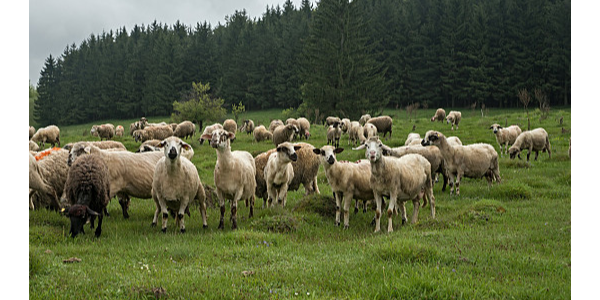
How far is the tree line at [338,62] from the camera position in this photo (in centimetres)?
5391

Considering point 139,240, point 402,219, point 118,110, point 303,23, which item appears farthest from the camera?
point 118,110

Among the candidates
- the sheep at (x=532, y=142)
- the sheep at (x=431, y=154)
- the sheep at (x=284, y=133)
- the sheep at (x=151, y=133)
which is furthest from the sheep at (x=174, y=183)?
the sheep at (x=151, y=133)

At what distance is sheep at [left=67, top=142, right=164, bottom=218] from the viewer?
404 inches

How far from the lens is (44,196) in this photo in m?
10.9

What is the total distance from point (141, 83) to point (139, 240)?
91458 millimetres

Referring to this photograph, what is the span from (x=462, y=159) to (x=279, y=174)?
631 cm

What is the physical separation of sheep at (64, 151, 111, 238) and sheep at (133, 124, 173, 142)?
2200cm

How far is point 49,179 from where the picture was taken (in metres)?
10.7

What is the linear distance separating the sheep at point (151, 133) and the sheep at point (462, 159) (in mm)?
22736

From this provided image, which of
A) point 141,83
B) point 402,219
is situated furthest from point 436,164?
point 141,83

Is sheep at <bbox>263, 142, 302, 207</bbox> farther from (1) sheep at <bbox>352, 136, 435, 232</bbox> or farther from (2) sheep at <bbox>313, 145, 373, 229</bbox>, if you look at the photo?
(1) sheep at <bbox>352, 136, 435, 232</bbox>

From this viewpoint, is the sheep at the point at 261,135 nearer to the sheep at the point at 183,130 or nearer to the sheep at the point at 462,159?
the sheep at the point at 183,130

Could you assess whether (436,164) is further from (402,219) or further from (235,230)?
(235,230)

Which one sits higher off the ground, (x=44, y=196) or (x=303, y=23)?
(x=303, y=23)
